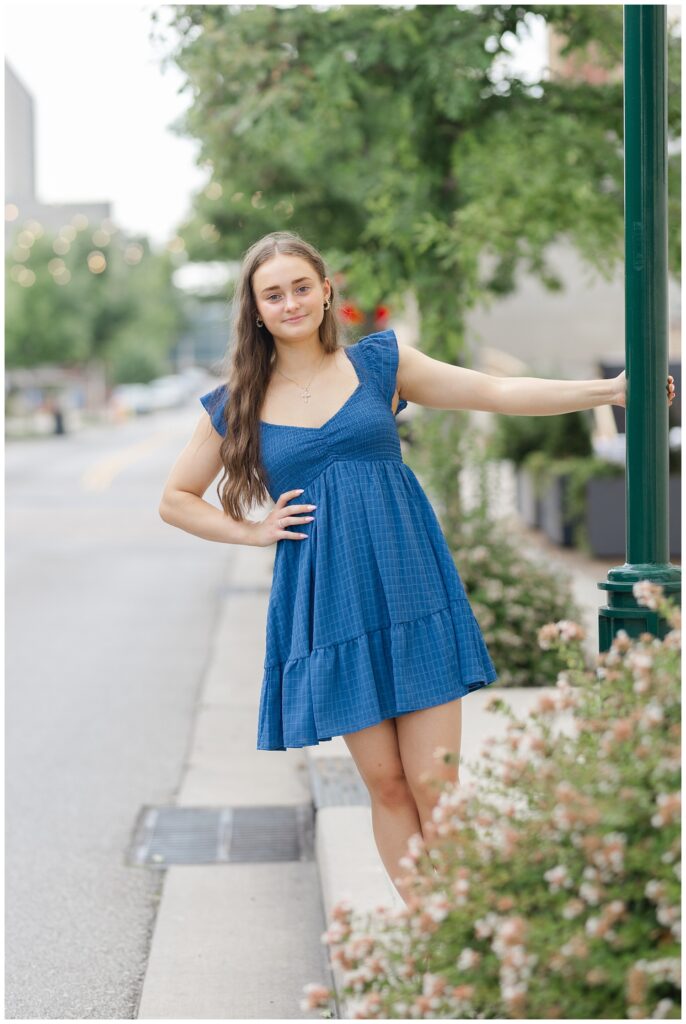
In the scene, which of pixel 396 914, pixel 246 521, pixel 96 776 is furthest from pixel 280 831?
pixel 396 914

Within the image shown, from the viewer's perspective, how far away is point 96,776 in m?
6.45

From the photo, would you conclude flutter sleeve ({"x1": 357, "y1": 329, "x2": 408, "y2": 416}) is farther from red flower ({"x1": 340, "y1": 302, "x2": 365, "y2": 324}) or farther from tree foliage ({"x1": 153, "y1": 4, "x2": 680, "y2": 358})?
tree foliage ({"x1": 153, "y1": 4, "x2": 680, "y2": 358})

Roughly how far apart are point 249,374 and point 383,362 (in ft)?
1.14

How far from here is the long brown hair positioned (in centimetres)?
332

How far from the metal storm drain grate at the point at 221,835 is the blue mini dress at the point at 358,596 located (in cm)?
219

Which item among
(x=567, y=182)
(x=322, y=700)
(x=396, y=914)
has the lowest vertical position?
(x=396, y=914)

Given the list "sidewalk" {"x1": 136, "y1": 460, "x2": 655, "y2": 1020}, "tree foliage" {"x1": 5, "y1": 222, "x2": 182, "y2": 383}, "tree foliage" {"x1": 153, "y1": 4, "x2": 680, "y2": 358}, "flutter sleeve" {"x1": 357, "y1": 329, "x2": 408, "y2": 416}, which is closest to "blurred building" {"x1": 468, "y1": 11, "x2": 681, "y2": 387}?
"tree foliage" {"x1": 153, "y1": 4, "x2": 680, "y2": 358}

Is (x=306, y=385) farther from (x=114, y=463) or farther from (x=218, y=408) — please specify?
(x=114, y=463)

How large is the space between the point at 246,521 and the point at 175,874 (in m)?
2.14

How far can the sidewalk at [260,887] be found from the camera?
395cm

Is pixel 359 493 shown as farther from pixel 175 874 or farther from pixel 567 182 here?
pixel 567 182

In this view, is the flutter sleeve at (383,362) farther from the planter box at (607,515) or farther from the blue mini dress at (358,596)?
the planter box at (607,515)

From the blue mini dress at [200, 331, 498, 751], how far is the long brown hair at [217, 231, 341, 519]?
55 millimetres

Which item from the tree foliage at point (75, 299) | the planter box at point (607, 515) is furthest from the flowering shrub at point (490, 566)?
the tree foliage at point (75, 299)
